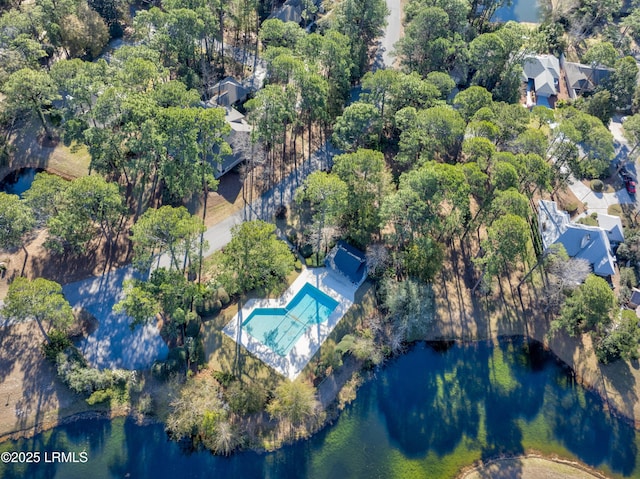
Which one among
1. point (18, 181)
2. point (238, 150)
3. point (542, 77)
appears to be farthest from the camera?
point (542, 77)

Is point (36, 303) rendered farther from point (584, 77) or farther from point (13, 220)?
point (584, 77)

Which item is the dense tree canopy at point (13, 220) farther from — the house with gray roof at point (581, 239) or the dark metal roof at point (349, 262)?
the house with gray roof at point (581, 239)

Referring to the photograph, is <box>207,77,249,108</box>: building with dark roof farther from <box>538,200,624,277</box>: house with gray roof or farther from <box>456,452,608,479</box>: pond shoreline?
<box>456,452,608,479</box>: pond shoreline

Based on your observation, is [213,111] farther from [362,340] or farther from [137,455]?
[137,455]

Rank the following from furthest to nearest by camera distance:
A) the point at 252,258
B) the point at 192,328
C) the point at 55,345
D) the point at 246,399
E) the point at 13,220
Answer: the point at 192,328
the point at 252,258
the point at 13,220
the point at 55,345
the point at 246,399

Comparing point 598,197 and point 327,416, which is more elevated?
point 598,197

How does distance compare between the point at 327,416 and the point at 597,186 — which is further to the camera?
the point at 597,186

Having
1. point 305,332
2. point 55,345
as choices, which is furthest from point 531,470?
point 55,345

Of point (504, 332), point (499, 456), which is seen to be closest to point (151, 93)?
point (504, 332)
